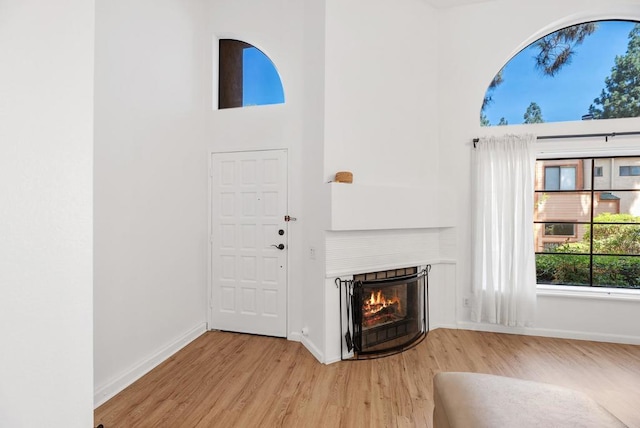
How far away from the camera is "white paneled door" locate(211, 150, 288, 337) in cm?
324

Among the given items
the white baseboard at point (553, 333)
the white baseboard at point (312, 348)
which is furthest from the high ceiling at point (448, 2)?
the white baseboard at point (312, 348)

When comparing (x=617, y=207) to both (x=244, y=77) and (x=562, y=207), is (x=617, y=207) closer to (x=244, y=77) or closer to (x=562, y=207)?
(x=562, y=207)

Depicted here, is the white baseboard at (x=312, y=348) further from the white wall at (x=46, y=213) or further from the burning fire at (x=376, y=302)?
the white wall at (x=46, y=213)

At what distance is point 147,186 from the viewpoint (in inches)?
104

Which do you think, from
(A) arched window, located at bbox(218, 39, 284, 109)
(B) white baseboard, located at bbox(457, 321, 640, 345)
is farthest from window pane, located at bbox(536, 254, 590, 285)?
(A) arched window, located at bbox(218, 39, 284, 109)

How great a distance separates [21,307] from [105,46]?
7.61ft

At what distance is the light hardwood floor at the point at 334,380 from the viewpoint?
2.00 meters

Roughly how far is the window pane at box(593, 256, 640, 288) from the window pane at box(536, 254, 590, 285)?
0.11 meters

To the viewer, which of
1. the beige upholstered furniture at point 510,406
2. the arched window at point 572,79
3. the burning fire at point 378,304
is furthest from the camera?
the arched window at point 572,79

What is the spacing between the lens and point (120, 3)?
233 centimetres

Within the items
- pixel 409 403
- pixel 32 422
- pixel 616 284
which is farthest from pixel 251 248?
pixel 616 284

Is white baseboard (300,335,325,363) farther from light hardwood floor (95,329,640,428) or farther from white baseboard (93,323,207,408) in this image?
white baseboard (93,323,207,408)

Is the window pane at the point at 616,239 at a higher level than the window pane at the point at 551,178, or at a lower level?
lower

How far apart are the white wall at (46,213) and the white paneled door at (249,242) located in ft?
7.88
